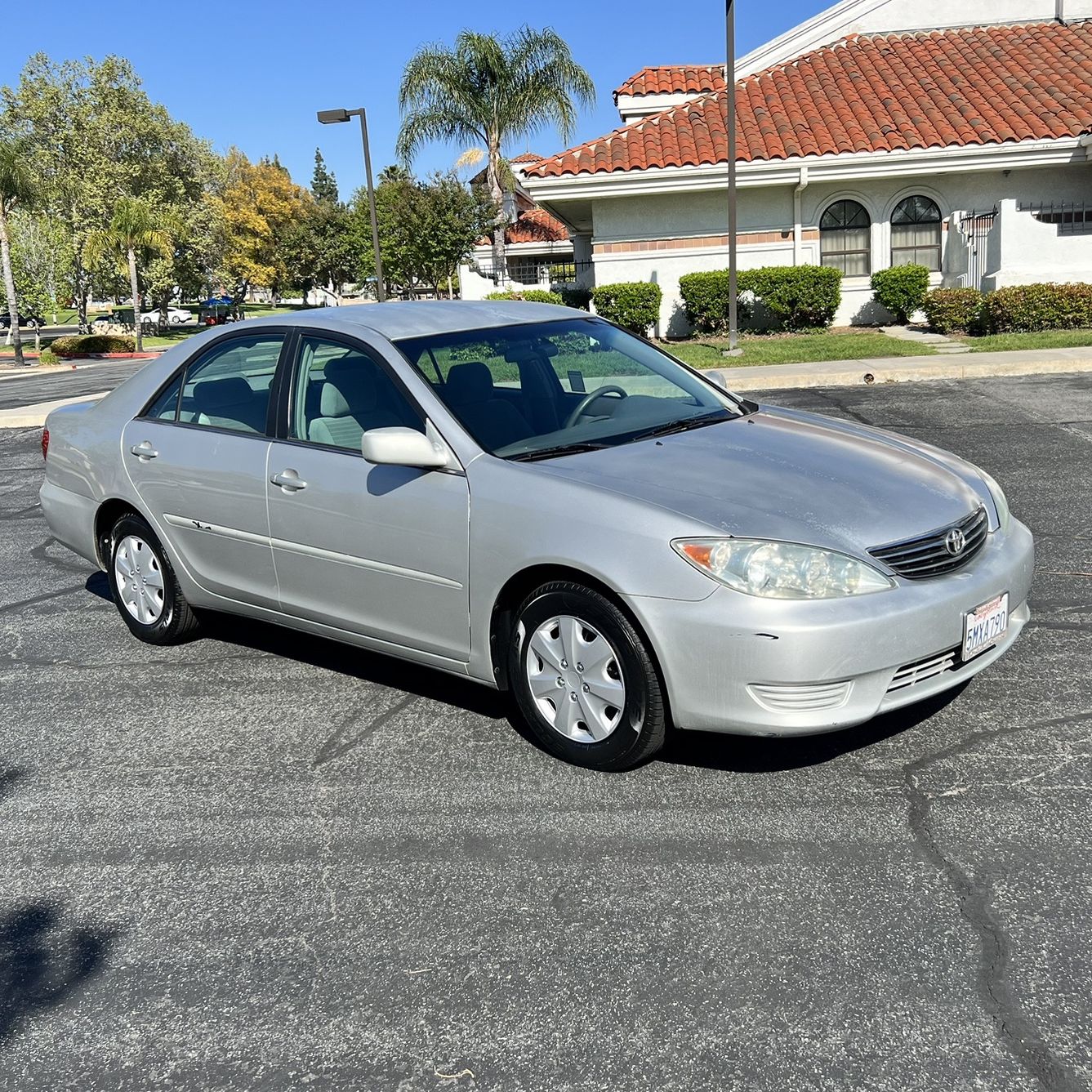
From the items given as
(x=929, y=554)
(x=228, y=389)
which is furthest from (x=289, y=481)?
(x=929, y=554)

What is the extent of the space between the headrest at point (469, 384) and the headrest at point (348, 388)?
0.35 meters

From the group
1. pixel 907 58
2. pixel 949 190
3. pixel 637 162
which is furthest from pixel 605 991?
pixel 907 58

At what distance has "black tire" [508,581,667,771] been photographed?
3.91 m

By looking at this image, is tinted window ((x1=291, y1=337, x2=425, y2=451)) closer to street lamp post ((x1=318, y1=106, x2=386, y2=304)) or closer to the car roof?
the car roof

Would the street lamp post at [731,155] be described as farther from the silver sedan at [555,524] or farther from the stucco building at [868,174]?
the silver sedan at [555,524]

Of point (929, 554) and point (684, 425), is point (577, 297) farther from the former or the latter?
point (929, 554)

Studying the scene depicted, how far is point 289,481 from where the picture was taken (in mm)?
4930

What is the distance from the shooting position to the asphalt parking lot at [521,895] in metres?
2.76

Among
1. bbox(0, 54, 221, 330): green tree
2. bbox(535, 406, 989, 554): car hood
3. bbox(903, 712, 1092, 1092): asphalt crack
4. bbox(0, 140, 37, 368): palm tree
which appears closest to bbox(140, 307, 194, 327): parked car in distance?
bbox(0, 54, 221, 330): green tree

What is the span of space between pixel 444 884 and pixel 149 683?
2549 millimetres

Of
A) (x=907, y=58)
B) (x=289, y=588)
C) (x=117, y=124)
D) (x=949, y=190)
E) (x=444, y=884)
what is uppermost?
(x=117, y=124)

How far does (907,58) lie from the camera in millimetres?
24750

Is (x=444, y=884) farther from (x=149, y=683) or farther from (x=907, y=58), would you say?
(x=907, y=58)

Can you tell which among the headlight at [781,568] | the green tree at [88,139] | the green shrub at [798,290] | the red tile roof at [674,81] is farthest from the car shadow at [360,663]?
the green tree at [88,139]
